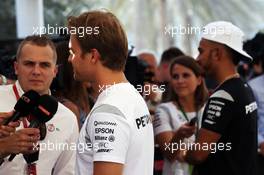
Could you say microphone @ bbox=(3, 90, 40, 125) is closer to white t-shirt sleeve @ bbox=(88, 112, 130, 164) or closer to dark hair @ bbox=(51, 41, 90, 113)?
white t-shirt sleeve @ bbox=(88, 112, 130, 164)

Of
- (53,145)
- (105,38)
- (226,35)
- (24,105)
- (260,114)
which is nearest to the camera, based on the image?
(105,38)

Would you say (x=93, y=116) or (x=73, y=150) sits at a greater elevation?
(x=93, y=116)

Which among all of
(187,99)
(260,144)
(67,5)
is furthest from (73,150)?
(67,5)

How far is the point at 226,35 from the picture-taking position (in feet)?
10.3

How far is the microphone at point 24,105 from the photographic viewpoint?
2.32m

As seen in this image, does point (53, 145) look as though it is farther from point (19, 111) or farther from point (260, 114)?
point (260, 114)

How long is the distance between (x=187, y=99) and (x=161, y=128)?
1.12 ft

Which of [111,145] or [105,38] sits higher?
[105,38]

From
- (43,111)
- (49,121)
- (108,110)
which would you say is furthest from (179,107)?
(108,110)

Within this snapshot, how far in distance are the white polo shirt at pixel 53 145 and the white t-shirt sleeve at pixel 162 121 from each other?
1167 mm

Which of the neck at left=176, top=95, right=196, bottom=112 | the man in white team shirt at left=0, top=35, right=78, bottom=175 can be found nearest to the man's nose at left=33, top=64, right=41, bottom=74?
the man in white team shirt at left=0, top=35, right=78, bottom=175

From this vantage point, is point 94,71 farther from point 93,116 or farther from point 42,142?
point 42,142

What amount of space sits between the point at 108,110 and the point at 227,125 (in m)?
1.26

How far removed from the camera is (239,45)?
318cm
